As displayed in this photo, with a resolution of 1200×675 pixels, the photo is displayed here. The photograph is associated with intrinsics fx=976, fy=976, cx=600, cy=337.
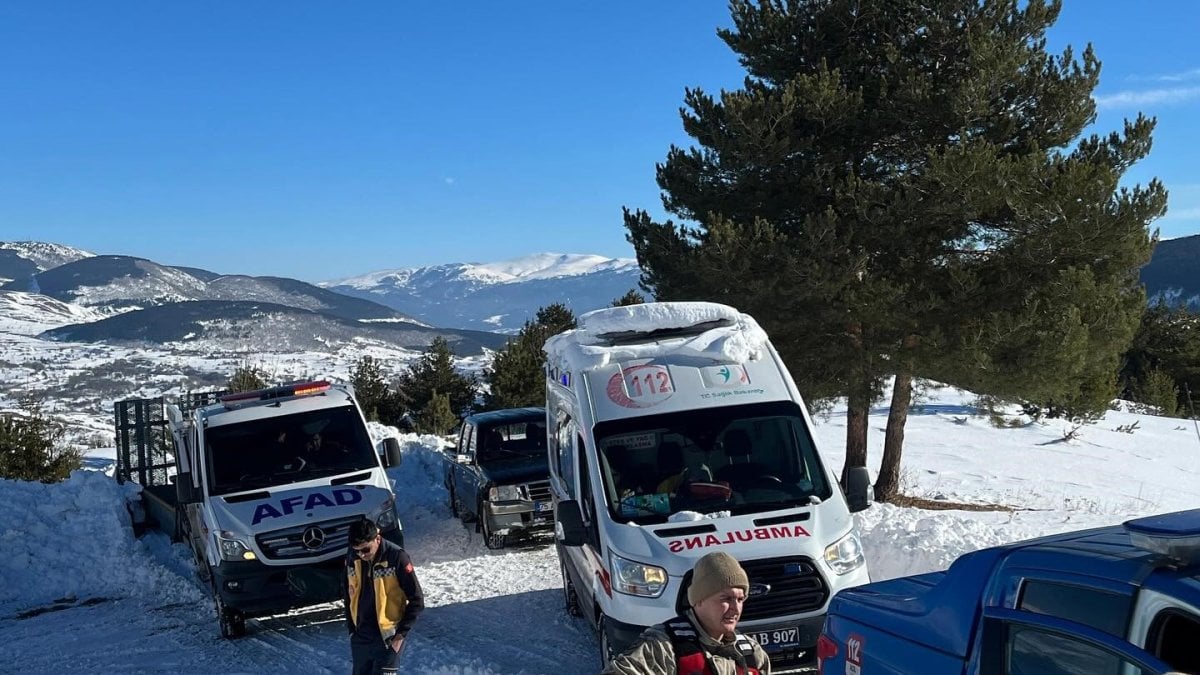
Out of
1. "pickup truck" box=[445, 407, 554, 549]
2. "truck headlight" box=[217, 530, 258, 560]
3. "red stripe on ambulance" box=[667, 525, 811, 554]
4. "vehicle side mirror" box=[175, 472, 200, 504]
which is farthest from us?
"pickup truck" box=[445, 407, 554, 549]

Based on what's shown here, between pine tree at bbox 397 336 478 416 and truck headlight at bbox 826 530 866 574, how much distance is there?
3262 centimetres

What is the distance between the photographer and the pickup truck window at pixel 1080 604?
120 inches

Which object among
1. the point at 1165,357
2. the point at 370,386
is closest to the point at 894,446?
the point at 370,386

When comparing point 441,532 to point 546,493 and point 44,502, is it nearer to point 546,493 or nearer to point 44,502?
point 546,493

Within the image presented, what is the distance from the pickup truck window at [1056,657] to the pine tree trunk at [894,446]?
1623 cm

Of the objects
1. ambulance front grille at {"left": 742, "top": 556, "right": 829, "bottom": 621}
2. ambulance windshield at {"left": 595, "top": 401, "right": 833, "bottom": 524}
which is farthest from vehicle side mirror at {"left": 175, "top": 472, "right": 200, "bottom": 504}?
ambulance front grille at {"left": 742, "top": 556, "right": 829, "bottom": 621}

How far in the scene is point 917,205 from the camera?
1623 cm

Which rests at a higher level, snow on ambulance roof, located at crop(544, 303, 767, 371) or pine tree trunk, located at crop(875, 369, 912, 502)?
snow on ambulance roof, located at crop(544, 303, 767, 371)

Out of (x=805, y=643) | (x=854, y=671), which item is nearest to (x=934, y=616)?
(x=854, y=671)

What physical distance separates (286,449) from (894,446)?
41.5 feet

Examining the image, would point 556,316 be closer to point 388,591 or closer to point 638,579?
point 638,579

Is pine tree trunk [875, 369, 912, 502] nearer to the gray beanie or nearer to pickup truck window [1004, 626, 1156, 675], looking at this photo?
pickup truck window [1004, 626, 1156, 675]

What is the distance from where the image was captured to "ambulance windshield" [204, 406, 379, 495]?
10953 millimetres

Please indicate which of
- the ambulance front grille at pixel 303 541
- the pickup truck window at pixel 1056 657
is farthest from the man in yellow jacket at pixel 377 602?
the pickup truck window at pixel 1056 657
